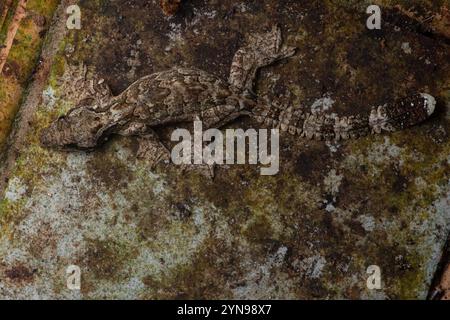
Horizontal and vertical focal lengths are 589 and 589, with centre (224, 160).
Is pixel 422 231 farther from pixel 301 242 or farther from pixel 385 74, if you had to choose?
pixel 385 74

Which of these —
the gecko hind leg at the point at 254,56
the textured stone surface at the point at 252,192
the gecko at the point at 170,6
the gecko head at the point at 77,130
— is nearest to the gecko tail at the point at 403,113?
the textured stone surface at the point at 252,192

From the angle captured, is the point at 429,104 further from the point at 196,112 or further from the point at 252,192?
the point at 196,112

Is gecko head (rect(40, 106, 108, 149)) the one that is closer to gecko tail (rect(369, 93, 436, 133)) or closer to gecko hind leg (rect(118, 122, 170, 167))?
gecko hind leg (rect(118, 122, 170, 167))

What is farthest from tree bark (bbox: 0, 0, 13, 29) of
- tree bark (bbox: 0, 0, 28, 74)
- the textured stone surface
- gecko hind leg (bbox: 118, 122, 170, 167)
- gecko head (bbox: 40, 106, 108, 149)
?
gecko hind leg (bbox: 118, 122, 170, 167)

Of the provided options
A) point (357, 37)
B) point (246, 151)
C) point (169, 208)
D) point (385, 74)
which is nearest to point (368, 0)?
point (357, 37)

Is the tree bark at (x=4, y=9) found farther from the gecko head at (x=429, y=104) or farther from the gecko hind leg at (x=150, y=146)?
the gecko head at (x=429, y=104)

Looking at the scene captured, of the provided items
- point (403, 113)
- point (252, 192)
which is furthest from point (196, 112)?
point (403, 113)
